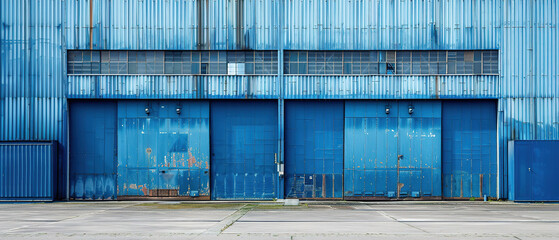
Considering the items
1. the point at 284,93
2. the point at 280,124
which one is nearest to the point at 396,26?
the point at 284,93

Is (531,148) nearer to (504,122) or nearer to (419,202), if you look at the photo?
(504,122)

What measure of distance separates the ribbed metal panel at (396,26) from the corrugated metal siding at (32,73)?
11.3 metres

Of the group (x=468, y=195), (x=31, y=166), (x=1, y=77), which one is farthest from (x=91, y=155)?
(x=468, y=195)

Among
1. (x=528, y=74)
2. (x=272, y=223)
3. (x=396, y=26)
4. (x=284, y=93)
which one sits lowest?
(x=272, y=223)

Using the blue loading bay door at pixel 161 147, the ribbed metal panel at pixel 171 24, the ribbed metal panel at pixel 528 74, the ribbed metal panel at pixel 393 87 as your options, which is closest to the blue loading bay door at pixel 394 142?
the ribbed metal panel at pixel 393 87

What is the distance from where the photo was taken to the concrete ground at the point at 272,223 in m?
15.3

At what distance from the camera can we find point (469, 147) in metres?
29.5

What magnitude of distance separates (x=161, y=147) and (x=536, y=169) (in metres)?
18.0

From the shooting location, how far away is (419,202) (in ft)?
95.2

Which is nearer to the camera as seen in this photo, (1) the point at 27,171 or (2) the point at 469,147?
(1) the point at 27,171

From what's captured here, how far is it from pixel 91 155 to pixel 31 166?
9.10ft

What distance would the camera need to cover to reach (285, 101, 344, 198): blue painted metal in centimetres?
2952

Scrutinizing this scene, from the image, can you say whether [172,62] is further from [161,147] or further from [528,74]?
[528,74]

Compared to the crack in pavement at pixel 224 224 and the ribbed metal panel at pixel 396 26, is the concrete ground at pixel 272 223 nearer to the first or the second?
the crack in pavement at pixel 224 224
